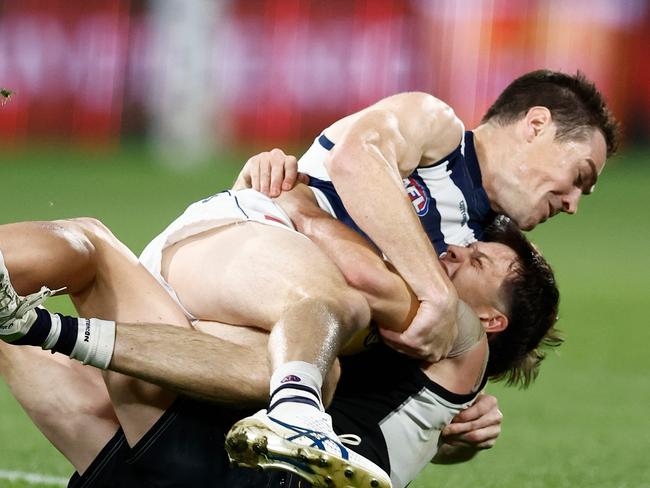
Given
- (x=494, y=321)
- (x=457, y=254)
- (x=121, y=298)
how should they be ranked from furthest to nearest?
(x=457, y=254)
(x=494, y=321)
(x=121, y=298)

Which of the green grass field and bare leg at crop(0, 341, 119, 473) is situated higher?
bare leg at crop(0, 341, 119, 473)

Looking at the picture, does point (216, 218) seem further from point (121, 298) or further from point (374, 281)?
point (374, 281)

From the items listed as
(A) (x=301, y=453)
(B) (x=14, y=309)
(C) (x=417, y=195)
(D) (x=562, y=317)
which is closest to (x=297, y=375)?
(A) (x=301, y=453)

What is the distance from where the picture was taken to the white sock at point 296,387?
3.55 metres

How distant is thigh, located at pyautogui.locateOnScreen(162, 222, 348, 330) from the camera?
4.01 m

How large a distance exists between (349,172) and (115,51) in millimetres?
13572

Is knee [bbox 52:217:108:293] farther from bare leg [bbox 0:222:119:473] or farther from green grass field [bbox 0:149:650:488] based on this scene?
green grass field [bbox 0:149:650:488]

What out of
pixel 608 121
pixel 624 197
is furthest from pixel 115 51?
pixel 608 121

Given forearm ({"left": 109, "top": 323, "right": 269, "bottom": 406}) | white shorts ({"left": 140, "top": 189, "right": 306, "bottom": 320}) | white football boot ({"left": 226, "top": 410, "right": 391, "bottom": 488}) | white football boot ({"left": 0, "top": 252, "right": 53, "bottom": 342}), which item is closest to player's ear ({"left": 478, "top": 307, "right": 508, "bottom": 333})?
white shorts ({"left": 140, "top": 189, "right": 306, "bottom": 320})

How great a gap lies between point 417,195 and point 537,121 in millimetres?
661

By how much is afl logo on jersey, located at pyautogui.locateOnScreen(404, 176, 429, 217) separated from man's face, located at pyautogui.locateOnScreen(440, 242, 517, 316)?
29 centimetres

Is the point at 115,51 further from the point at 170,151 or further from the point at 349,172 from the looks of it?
the point at 349,172

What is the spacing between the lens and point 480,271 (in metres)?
4.73

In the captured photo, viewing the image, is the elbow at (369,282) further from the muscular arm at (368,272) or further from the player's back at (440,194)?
the player's back at (440,194)
